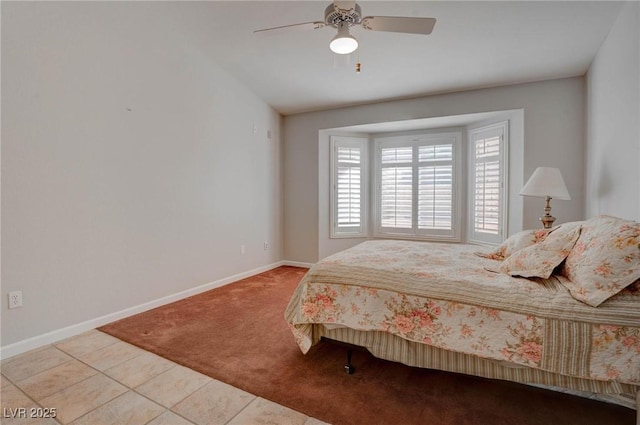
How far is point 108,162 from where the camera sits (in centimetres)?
283

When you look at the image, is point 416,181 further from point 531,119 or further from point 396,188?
point 531,119

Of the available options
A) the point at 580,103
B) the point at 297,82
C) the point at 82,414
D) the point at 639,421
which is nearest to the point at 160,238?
the point at 82,414

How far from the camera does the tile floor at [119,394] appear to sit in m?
1.60

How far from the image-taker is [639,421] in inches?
51.9

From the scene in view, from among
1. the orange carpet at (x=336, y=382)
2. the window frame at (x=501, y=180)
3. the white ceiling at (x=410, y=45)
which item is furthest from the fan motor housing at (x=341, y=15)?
the window frame at (x=501, y=180)

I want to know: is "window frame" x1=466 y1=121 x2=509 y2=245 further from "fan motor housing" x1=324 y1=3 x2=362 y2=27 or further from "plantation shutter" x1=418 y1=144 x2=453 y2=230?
"fan motor housing" x1=324 y1=3 x2=362 y2=27

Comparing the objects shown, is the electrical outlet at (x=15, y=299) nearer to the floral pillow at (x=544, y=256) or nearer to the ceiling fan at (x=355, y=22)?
the ceiling fan at (x=355, y=22)

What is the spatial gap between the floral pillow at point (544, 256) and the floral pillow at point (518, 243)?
Result: 218mm

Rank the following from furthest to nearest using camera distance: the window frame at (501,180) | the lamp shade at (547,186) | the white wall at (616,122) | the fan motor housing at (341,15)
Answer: the window frame at (501,180) → the lamp shade at (547,186) → the white wall at (616,122) → the fan motor housing at (341,15)

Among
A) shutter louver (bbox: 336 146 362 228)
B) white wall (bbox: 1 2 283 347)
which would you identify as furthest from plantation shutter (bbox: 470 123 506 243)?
white wall (bbox: 1 2 283 347)

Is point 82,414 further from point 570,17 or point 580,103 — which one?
point 580,103

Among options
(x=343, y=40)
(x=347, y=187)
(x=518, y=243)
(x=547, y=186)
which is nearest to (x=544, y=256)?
(x=518, y=243)

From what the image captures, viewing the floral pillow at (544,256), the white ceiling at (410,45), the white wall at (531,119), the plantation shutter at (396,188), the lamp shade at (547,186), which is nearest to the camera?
the floral pillow at (544,256)

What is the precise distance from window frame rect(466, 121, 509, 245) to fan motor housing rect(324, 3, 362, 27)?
2.85 m
